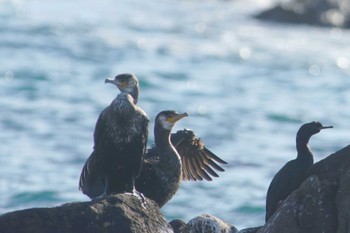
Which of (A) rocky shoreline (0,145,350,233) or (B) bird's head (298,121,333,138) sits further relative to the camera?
(B) bird's head (298,121,333,138)

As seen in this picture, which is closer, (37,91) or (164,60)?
(37,91)

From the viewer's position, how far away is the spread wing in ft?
39.1

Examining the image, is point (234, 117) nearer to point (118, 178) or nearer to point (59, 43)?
point (59, 43)

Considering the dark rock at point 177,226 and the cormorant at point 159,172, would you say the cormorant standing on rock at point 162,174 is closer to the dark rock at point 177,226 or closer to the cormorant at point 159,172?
the cormorant at point 159,172

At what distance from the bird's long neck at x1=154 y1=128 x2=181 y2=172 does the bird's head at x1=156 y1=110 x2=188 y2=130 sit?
0.41 feet

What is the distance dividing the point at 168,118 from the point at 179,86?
56.3 feet

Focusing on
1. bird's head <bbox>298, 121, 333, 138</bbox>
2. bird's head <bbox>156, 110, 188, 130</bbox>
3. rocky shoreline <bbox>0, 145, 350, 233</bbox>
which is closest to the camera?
rocky shoreline <bbox>0, 145, 350, 233</bbox>

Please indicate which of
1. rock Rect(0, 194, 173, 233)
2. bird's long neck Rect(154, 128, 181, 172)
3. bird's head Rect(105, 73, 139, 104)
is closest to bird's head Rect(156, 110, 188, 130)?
bird's long neck Rect(154, 128, 181, 172)

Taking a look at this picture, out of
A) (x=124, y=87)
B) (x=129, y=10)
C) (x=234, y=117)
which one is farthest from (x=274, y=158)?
(x=129, y=10)

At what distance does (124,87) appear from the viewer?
10.7 metres

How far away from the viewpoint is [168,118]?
11156 mm

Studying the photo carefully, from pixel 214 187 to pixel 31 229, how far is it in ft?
32.9

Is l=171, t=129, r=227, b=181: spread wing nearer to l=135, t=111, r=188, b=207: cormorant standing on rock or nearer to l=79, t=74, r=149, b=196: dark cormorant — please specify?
l=135, t=111, r=188, b=207: cormorant standing on rock

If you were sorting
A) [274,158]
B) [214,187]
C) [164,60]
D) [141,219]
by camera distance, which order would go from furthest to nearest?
1. [164,60]
2. [274,158]
3. [214,187]
4. [141,219]
